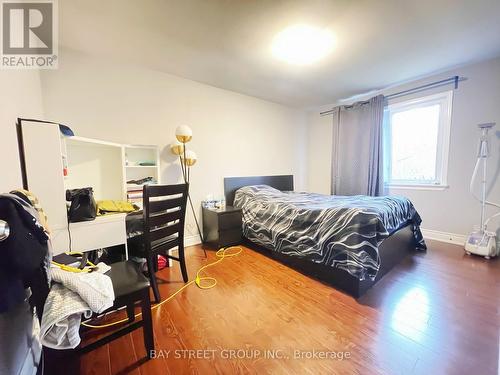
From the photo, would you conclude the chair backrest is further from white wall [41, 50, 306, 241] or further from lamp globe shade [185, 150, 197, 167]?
white wall [41, 50, 306, 241]

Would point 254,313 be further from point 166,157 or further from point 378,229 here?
point 166,157

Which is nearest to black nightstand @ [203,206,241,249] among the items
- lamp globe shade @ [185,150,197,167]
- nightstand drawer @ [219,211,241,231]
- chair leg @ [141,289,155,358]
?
nightstand drawer @ [219,211,241,231]

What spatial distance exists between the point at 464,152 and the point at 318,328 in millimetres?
3106

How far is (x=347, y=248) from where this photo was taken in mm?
1800

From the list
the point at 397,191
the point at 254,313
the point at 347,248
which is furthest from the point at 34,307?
the point at 397,191

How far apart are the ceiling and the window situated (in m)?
0.52

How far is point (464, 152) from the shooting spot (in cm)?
274

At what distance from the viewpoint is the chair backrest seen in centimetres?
158

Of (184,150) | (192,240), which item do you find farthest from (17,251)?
(192,240)

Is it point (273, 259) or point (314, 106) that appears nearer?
point (273, 259)

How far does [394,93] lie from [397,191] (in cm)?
157

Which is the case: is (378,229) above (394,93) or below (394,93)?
below

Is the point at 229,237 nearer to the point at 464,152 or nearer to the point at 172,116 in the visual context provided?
the point at 172,116

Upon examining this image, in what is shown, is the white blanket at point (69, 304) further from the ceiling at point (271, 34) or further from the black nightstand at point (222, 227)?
the ceiling at point (271, 34)
